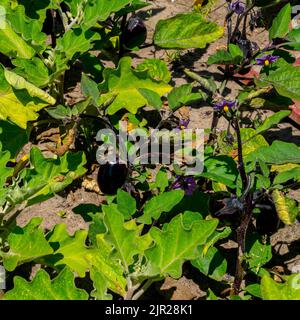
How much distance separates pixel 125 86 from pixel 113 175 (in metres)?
0.37

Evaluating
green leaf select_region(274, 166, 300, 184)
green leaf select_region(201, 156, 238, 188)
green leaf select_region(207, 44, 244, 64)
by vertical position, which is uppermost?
green leaf select_region(207, 44, 244, 64)

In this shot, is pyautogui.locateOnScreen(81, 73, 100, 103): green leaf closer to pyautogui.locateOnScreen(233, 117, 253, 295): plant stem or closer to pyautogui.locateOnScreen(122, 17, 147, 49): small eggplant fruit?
pyautogui.locateOnScreen(233, 117, 253, 295): plant stem

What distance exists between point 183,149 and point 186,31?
58 cm

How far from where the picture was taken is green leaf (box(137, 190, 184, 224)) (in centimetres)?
215

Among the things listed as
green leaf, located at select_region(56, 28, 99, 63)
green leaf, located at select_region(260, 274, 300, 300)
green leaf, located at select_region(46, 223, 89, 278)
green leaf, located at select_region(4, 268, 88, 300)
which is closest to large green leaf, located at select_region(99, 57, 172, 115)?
green leaf, located at select_region(56, 28, 99, 63)

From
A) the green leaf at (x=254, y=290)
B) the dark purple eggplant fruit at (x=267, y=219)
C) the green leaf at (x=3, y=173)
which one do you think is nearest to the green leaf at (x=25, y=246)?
the green leaf at (x=3, y=173)

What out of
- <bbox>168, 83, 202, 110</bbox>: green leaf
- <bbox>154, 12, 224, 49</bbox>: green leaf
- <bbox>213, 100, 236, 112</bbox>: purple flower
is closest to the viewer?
<bbox>213, 100, 236, 112</bbox>: purple flower

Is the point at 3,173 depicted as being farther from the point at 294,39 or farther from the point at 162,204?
the point at 294,39

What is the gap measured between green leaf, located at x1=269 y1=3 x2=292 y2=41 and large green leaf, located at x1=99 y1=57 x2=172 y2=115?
454 millimetres

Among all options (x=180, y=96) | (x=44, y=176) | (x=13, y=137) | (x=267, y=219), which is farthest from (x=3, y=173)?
(x=267, y=219)

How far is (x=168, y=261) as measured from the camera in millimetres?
1774

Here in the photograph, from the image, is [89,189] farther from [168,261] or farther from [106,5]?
[168,261]

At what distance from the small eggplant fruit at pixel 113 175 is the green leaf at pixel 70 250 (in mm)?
341
